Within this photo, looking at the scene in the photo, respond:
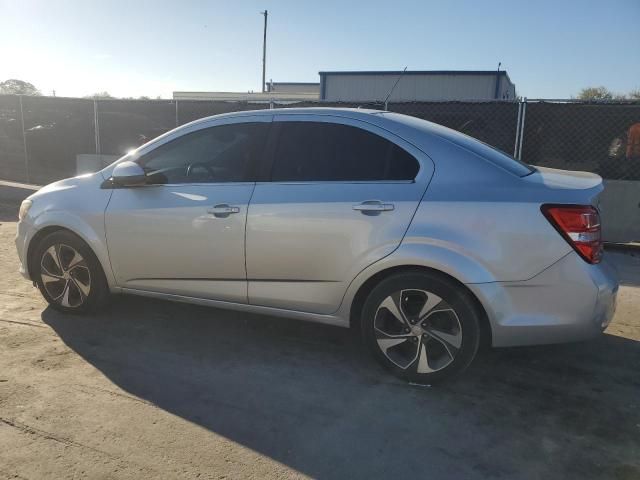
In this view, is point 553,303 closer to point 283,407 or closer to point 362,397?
point 362,397

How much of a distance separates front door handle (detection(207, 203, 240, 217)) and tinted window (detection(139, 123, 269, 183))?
23 centimetres

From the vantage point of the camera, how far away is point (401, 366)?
3.38 meters

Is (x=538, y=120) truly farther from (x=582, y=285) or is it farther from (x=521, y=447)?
(x=521, y=447)

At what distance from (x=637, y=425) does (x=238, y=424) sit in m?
2.24

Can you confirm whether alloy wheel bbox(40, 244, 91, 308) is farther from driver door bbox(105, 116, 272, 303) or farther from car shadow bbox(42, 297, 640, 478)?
driver door bbox(105, 116, 272, 303)

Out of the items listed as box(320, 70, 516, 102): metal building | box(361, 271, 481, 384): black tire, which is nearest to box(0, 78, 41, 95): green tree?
box(320, 70, 516, 102): metal building

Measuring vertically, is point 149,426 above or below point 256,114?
below

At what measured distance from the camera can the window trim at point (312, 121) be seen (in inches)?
132

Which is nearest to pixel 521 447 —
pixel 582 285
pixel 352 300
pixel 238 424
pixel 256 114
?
pixel 582 285

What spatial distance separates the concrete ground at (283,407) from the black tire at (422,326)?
149 millimetres

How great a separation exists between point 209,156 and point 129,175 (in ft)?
1.98

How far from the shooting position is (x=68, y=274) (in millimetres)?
4305

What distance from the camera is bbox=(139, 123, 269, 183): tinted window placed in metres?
3.82

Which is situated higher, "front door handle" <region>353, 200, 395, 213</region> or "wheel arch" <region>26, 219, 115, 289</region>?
"front door handle" <region>353, 200, 395, 213</region>
